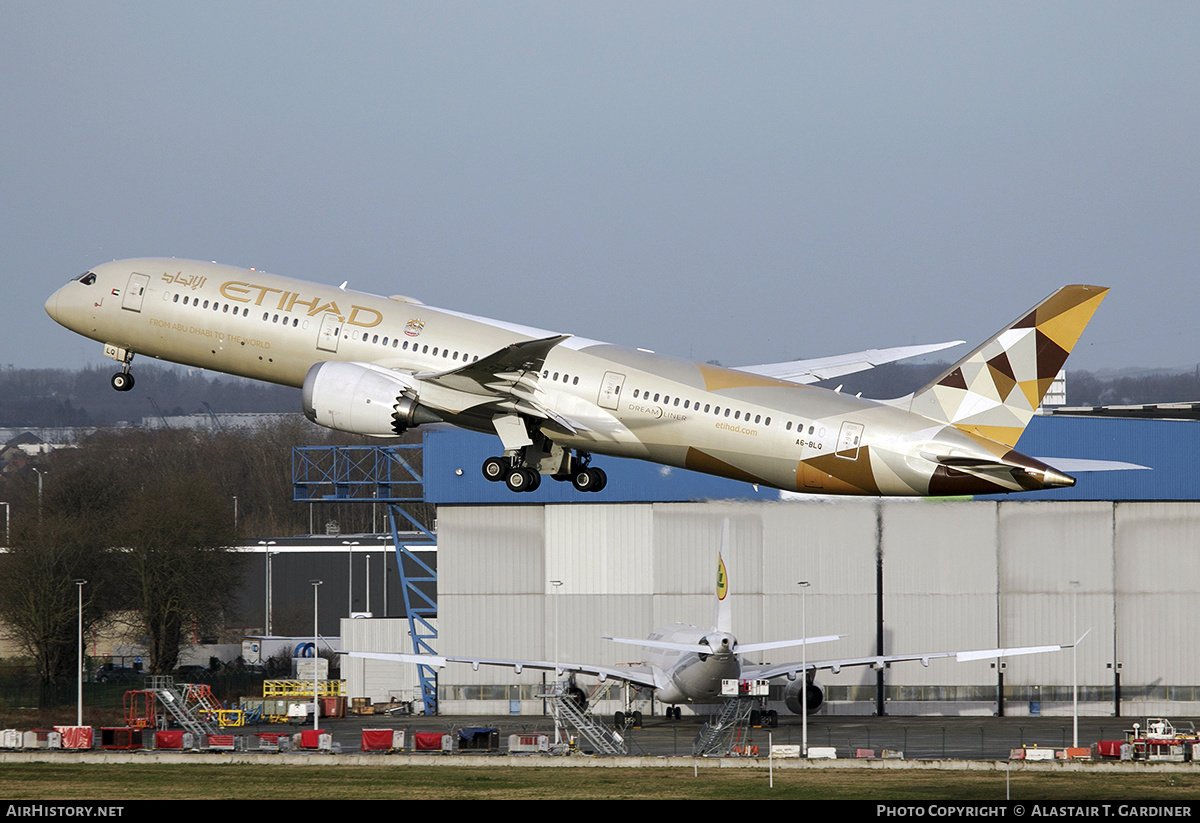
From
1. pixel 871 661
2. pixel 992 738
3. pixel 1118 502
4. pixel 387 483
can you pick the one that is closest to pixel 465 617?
pixel 387 483

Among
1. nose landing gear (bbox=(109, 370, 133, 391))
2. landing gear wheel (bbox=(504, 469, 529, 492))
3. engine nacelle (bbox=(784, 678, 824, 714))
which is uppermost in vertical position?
nose landing gear (bbox=(109, 370, 133, 391))

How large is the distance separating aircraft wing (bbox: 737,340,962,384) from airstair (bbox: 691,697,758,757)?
20.1 meters

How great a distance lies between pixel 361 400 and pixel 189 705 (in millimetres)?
52551

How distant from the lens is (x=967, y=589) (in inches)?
3465

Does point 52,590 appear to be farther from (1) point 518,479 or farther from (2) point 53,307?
(1) point 518,479

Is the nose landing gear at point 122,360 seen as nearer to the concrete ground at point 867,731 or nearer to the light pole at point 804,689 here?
the concrete ground at point 867,731

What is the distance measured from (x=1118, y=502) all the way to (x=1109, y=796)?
129 feet

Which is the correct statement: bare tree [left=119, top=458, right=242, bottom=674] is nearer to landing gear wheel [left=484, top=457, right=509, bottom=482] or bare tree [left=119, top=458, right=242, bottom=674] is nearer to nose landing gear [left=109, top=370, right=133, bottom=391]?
nose landing gear [left=109, top=370, right=133, bottom=391]

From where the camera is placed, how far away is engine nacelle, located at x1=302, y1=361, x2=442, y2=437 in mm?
45469

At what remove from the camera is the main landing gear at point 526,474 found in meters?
47.5

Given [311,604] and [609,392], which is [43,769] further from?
[311,604]

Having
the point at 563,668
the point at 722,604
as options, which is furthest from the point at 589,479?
the point at 563,668

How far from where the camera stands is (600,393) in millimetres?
44781

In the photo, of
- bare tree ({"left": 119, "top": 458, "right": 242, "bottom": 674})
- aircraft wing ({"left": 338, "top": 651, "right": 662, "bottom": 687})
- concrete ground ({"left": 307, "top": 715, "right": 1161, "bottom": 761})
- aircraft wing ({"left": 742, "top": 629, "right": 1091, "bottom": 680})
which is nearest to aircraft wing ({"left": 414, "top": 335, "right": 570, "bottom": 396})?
concrete ground ({"left": 307, "top": 715, "right": 1161, "bottom": 761})
